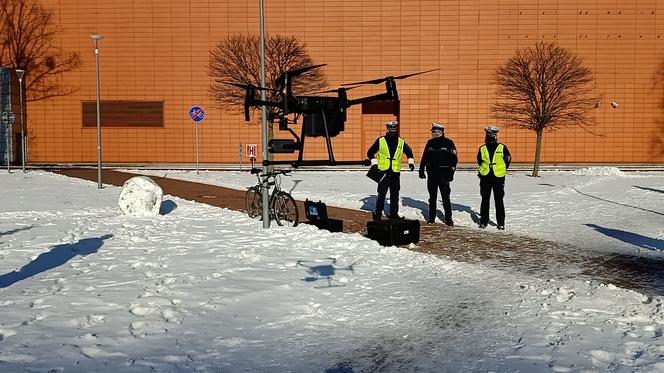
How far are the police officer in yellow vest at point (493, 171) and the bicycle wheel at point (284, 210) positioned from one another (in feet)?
12.2

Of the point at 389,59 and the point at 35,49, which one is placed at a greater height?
the point at 35,49

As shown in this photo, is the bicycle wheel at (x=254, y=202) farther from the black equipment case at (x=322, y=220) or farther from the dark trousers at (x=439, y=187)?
the dark trousers at (x=439, y=187)

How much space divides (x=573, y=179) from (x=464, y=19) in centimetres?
1647


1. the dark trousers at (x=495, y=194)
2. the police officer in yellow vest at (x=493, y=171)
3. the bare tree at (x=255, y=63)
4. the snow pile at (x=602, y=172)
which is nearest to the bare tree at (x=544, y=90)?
the snow pile at (x=602, y=172)

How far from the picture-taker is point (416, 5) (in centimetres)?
3738

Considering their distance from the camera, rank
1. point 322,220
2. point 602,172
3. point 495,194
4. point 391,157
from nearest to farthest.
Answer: point 322,220
point 391,157
point 495,194
point 602,172

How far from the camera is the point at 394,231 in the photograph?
9.38 metres

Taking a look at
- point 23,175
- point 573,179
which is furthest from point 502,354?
point 23,175

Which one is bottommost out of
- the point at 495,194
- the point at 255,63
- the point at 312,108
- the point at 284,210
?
the point at 284,210

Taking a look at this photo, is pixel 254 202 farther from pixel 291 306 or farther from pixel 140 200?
pixel 291 306

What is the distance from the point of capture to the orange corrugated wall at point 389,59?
37281 millimetres

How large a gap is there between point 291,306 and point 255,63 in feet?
93.3

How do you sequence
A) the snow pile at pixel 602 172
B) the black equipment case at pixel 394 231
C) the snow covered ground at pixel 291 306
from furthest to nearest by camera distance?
1. the snow pile at pixel 602 172
2. the black equipment case at pixel 394 231
3. the snow covered ground at pixel 291 306

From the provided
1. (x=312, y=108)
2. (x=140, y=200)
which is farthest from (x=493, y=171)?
(x=140, y=200)
